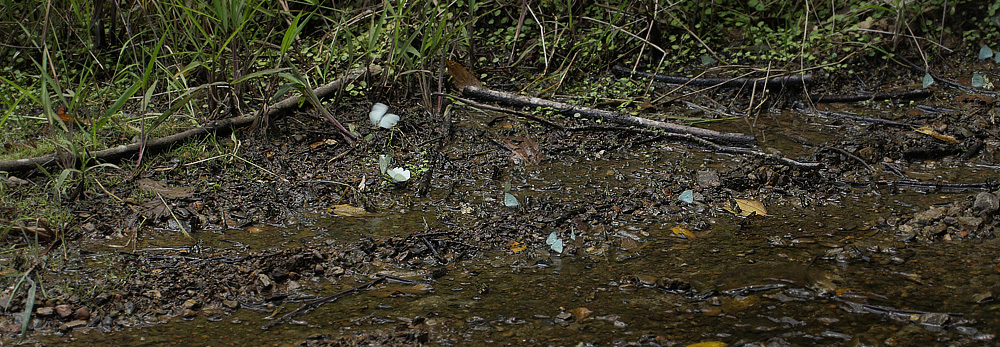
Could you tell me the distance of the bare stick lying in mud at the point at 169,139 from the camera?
2.84m

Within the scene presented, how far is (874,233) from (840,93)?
5.90 ft

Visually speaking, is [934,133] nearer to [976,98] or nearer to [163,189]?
[976,98]

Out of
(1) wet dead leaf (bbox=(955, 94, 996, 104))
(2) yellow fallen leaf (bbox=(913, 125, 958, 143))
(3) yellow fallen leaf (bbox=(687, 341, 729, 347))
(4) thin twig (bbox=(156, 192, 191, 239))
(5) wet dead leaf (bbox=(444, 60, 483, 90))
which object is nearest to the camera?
(3) yellow fallen leaf (bbox=(687, 341, 729, 347))

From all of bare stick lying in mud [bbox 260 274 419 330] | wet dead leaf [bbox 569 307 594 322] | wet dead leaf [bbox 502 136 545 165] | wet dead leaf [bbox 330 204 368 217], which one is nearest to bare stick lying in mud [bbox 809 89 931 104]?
wet dead leaf [bbox 502 136 545 165]

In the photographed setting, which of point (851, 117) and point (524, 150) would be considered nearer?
point (524, 150)

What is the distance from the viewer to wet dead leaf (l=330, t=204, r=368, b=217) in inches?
109

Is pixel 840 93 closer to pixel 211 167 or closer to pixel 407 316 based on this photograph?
pixel 407 316

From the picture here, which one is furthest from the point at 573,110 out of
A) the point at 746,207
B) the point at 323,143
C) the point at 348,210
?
the point at 348,210

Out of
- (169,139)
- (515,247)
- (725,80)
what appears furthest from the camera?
(725,80)

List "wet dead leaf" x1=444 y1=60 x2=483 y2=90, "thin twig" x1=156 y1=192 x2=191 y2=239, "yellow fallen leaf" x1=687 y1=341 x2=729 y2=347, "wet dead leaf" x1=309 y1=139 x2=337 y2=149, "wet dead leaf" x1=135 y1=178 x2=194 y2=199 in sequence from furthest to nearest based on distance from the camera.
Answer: "wet dead leaf" x1=444 y1=60 x2=483 y2=90 → "wet dead leaf" x1=309 y1=139 x2=337 y2=149 → "wet dead leaf" x1=135 y1=178 x2=194 y2=199 → "thin twig" x1=156 y1=192 x2=191 y2=239 → "yellow fallen leaf" x1=687 y1=341 x2=729 y2=347

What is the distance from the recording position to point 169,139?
124 inches

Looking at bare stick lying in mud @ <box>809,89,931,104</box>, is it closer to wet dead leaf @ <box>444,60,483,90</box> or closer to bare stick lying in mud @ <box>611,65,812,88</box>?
bare stick lying in mud @ <box>611,65,812,88</box>

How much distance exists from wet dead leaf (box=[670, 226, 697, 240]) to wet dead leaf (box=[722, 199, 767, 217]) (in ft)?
0.90

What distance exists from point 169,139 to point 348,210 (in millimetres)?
1050
